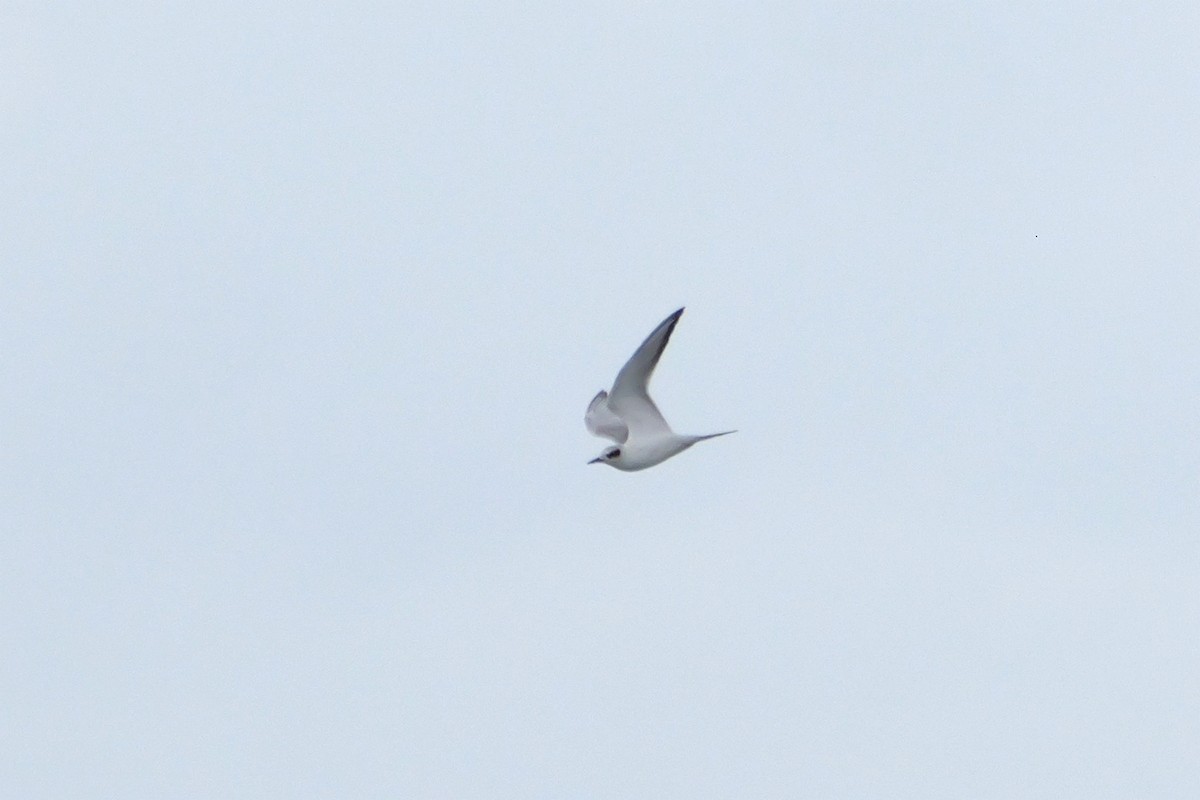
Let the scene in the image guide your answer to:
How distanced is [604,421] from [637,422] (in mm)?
729

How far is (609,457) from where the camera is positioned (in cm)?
3475

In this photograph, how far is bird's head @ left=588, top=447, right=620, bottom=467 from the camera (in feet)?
114

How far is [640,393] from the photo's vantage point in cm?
3428

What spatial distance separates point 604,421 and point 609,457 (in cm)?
67

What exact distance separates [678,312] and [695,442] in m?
1.83

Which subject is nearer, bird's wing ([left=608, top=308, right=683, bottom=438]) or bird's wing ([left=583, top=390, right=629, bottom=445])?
bird's wing ([left=608, top=308, right=683, bottom=438])

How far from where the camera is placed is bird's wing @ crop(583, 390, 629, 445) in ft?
115

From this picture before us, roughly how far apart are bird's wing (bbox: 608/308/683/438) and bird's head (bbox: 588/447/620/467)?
1.20ft

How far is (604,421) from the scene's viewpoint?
35.2 m

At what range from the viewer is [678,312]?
32.7 meters

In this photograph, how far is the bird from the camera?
33.8m

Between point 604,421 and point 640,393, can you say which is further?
point 604,421

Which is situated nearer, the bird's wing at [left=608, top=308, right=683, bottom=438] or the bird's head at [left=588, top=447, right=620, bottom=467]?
the bird's wing at [left=608, top=308, right=683, bottom=438]

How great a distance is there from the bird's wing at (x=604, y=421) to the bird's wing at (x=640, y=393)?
17 cm
